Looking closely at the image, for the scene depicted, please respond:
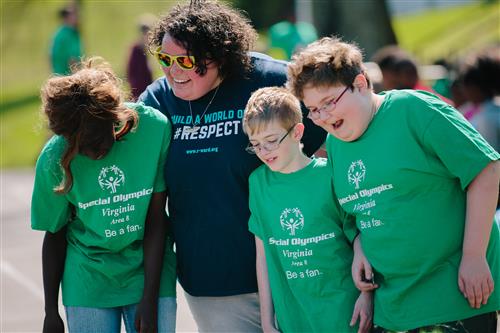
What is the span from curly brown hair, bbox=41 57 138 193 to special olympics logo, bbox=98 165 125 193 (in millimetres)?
82

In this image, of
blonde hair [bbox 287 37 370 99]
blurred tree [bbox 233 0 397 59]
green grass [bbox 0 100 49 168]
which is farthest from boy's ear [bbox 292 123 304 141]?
blurred tree [bbox 233 0 397 59]

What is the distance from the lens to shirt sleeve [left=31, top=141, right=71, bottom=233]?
154 inches

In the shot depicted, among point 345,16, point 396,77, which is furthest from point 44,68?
point 396,77

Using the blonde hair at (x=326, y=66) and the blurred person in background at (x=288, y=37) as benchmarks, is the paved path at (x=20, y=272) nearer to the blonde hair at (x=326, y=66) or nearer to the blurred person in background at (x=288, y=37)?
the blonde hair at (x=326, y=66)

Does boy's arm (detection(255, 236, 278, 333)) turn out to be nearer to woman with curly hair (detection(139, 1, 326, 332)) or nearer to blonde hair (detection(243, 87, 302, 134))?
woman with curly hair (detection(139, 1, 326, 332))

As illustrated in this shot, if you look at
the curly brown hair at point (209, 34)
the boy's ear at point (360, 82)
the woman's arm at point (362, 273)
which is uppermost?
the curly brown hair at point (209, 34)

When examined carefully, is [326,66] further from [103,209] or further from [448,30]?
[448,30]

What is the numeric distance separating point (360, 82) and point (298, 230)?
68 cm

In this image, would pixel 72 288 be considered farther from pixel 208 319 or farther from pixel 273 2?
pixel 273 2

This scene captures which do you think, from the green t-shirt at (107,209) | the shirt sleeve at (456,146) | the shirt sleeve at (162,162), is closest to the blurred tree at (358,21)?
the shirt sleeve at (162,162)

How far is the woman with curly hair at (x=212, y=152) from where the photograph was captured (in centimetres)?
402

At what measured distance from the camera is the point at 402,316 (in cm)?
344

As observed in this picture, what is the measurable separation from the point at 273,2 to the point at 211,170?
2640cm

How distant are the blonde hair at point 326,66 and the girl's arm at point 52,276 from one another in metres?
1.33
